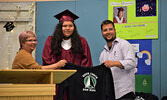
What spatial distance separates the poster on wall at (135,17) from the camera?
16.1 ft

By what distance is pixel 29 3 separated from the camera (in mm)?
5293

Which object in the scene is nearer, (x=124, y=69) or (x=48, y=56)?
(x=124, y=69)

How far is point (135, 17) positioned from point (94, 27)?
2.63 feet

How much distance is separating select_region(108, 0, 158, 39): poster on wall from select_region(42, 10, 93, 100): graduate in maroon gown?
4.75 feet

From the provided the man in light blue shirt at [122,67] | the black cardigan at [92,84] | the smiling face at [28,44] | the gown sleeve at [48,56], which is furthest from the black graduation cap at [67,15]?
the smiling face at [28,44]

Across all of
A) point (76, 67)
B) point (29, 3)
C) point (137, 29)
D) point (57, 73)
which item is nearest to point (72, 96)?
point (76, 67)

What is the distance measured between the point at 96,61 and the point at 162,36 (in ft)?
4.29

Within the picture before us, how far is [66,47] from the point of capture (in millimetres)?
3779

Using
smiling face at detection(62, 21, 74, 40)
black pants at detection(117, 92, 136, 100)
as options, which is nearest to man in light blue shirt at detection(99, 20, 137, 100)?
black pants at detection(117, 92, 136, 100)

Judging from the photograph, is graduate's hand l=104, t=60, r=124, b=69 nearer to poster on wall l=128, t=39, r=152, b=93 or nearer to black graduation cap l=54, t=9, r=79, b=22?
black graduation cap l=54, t=9, r=79, b=22

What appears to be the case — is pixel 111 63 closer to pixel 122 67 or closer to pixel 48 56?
pixel 122 67

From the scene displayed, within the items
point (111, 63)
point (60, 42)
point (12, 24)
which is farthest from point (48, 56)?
point (12, 24)

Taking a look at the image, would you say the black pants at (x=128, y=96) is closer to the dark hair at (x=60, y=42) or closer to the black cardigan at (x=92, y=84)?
the black cardigan at (x=92, y=84)

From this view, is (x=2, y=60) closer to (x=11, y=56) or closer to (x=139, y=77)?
(x=11, y=56)
